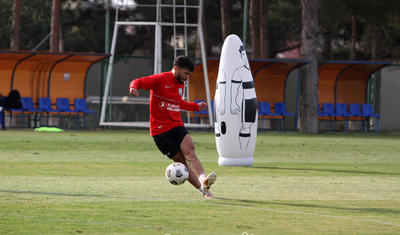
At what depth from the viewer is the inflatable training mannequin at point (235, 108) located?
668 inches

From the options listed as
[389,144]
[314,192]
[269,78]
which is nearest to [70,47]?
[269,78]

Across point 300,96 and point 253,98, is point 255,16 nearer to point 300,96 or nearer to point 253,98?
point 300,96

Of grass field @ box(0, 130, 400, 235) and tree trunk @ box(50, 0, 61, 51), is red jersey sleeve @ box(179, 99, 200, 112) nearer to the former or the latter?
grass field @ box(0, 130, 400, 235)

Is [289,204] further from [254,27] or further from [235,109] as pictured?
[254,27]

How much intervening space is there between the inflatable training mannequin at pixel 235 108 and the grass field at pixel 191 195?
53 centimetres

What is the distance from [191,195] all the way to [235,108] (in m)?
6.01

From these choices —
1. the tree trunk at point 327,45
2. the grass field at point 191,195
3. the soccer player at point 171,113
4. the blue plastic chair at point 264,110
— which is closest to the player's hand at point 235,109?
the grass field at point 191,195

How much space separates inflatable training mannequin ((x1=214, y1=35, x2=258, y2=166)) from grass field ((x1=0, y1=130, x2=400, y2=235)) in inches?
21.0

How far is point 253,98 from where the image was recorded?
17078 millimetres

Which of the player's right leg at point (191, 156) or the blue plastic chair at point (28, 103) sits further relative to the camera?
the blue plastic chair at point (28, 103)

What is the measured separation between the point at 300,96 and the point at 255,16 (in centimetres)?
742

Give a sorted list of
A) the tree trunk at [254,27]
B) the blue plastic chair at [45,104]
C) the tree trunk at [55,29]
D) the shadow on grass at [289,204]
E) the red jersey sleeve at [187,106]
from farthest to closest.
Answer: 1. the tree trunk at [254,27]
2. the tree trunk at [55,29]
3. the blue plastic chair at [45,104]
4. the red jersey sleeve at [187,106]
5. the shadow on grass at [289,204]

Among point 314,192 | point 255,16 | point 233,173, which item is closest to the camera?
point 314,192

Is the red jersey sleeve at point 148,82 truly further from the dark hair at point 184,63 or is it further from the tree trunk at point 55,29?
the tree trunk at point 55,29
